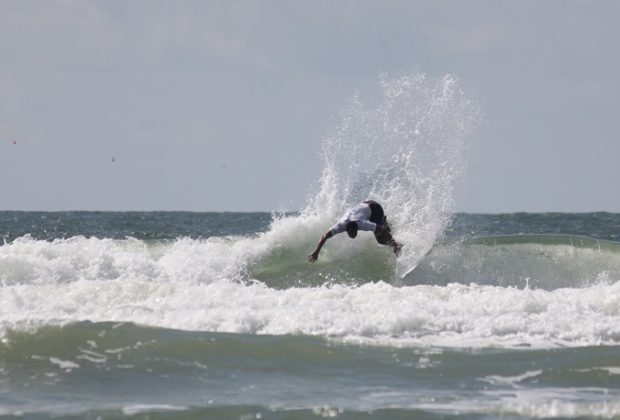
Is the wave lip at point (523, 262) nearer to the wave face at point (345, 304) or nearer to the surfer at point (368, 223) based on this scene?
the wave face at point (345, 304)

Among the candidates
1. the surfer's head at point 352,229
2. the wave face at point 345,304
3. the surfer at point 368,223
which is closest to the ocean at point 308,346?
the wave face at point 345,304

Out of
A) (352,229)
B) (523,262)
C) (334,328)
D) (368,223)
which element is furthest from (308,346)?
(523,262)

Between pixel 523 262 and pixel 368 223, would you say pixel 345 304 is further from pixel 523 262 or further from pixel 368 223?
pixel 523 262

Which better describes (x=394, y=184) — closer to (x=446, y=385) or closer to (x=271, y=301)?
(x=271, y=301)

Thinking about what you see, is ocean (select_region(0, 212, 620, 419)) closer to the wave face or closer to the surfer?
the wave face

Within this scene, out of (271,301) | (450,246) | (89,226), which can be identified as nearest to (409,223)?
(450,246)

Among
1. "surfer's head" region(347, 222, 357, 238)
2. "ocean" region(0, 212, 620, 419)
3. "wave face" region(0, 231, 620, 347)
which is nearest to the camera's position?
"ocean" region(0, 212, 620, 419)

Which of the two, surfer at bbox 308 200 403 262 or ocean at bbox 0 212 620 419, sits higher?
surfer at bbox 308 200 403 262

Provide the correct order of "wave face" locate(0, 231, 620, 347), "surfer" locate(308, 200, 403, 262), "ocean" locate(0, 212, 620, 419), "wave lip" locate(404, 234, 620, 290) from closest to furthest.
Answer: "ocean" locate(0, 212, 620, 419) < "wave face" locate(0, 231, 620, 347) < "surfer" locate(308, 200, 403, 262) < "wave lip" locate(404, 234, 620, 290)

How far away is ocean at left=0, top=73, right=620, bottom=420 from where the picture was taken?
29.7 ft

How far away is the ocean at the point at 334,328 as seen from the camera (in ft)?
29.7

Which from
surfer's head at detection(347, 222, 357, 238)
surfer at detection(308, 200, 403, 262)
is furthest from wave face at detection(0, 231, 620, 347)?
surfer's head at detection(347, 222, 357, 238)

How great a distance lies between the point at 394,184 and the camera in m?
20.2

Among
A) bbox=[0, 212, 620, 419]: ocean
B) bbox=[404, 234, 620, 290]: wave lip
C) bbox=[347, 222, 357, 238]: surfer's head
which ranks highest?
bbox=[347, 222, 357, 238]: surfer's head
